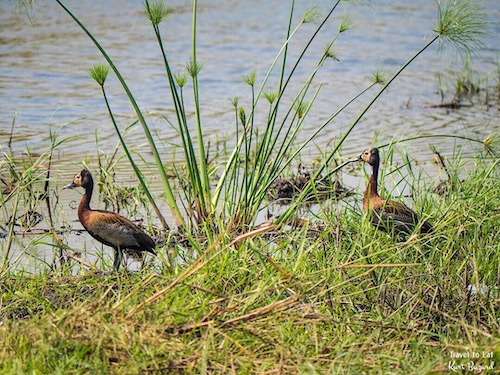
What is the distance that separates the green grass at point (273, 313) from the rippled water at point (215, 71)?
2699mm

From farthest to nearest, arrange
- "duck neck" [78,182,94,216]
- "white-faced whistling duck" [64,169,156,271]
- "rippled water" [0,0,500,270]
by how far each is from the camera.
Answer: "rippled water" [0,0,500,270], "duck neck" [78,182,94,216], "white-faced whistling duck" [64,169,156,271]

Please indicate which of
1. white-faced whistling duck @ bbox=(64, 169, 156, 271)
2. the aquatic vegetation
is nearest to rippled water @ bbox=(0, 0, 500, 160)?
the aquatic vegetation

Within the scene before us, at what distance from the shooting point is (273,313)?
12.5 ft

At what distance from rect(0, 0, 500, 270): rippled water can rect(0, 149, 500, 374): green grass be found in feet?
8.86

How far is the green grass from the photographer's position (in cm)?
346

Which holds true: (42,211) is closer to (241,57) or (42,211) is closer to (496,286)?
(496,286)

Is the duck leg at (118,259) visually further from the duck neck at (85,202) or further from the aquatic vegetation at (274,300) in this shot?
the duck neck at (85,202)

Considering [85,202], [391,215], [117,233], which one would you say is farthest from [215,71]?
[391,215]

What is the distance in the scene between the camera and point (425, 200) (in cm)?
575

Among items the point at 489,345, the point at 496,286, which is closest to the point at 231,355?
the point at 489,345

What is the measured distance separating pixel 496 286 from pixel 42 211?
9.96 feet

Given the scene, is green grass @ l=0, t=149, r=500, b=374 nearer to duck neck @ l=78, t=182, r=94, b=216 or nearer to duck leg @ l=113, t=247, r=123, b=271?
duck leg @ l=113, t=247, r=123, b=271

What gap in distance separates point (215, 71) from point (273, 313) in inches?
344

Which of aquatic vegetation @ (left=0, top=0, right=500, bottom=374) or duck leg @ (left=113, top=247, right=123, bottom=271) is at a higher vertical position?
aquatic vegetation @ (left=0, top=0, right=500, bottom=374)
